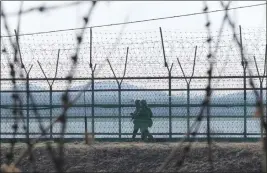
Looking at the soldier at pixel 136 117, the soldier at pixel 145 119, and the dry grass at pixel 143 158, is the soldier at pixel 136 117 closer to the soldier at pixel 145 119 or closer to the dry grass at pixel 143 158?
the soldier at pixel 145 119

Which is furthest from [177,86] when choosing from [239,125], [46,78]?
[46,78]

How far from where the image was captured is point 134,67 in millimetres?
13641

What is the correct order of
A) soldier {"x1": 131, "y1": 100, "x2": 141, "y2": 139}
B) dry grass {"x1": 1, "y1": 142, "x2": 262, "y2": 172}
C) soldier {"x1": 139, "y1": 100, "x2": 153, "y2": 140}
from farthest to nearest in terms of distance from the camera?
soldier {"x1": 131, "y1": 100, "x2": 141, "y2": 139}, soldier {"x1": 139, "y1": 100, "x2": 153, "y2": 140}, dry grass {"x1": 1, "y1": 142, "x2": 262, "y2": 172}

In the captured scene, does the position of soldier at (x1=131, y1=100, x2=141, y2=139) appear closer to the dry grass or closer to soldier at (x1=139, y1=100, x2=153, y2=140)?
soldier at (x1=139, y1=100, x2=153, y2=140)

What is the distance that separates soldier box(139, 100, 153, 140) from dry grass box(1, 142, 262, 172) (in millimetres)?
1848

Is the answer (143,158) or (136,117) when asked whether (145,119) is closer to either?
(136,117)

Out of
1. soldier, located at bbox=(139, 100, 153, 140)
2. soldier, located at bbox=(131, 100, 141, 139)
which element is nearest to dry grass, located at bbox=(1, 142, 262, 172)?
soldier, located at bbox=(139, 100, 153, 140)

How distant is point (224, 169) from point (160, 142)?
2574mm

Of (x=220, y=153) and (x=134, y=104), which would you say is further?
(x=134, y=104)

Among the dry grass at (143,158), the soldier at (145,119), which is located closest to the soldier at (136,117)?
the soldier at (145,119)

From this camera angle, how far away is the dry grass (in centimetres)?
1044

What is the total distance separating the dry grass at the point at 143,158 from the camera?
34.3 ft

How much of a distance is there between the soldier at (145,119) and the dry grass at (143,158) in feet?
6.06

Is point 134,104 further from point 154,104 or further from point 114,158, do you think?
point 114,158
